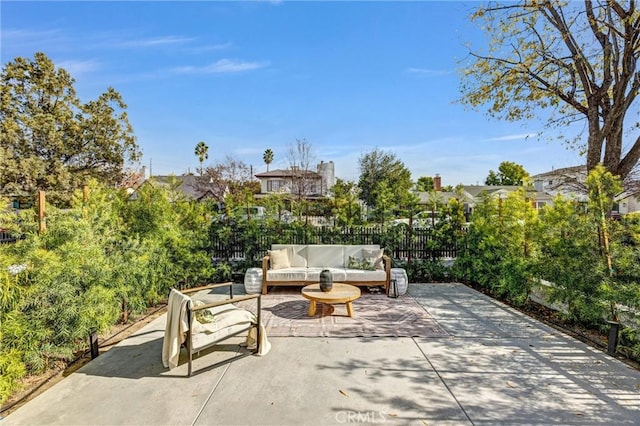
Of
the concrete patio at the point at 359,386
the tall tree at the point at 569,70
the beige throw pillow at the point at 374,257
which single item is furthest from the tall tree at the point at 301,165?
the concrete patio at the point at 359,386

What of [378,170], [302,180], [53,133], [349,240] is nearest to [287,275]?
[349,240]

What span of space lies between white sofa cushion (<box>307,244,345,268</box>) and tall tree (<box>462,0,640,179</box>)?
531cm

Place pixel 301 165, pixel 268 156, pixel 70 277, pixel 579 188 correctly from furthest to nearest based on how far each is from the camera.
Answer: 1. pixel 268 156
2. pixel 301 165
3. pixel 579 188
4. pixel 70 277

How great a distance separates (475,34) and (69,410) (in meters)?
9.51

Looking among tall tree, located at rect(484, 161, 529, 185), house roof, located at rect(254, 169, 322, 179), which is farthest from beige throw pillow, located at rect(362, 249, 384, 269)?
tall tree, located at rect(484, 161, 529, 185)

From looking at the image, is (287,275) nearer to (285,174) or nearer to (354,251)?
(354,251)

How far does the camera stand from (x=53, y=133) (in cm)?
1484

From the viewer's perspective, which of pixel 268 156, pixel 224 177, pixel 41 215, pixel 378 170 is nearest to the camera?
pixel 41 215

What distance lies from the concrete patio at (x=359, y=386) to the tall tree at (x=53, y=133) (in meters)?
15.3

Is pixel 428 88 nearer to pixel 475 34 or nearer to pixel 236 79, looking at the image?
pixel 475 34

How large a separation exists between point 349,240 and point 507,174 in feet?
137

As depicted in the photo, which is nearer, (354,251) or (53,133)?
(354,251)

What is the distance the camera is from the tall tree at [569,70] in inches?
242

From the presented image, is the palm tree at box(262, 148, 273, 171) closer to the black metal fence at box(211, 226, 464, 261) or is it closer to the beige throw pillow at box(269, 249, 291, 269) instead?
the black metal fence at box(211, 226, 464, 261)
